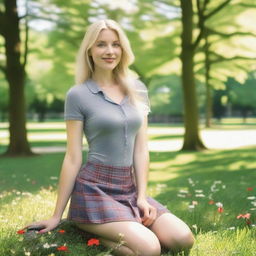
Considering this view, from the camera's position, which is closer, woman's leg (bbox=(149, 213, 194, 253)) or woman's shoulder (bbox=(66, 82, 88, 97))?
woman's leg (bbox=(149, 213, 194, 253))

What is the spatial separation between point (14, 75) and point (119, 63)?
11.9 m

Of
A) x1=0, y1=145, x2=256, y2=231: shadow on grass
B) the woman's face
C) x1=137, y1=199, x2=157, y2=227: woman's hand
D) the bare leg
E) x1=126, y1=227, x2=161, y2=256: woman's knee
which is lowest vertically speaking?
x1=0, y1=145, x2=256, y2=231: shadow on grass

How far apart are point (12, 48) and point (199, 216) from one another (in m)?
11.7

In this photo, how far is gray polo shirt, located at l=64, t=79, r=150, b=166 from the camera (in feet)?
13.0

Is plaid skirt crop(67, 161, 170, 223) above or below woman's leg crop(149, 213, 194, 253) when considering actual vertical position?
above

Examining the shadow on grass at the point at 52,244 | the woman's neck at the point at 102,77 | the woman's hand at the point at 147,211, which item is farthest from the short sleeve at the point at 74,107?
the shadow on grass at the point at 52,244

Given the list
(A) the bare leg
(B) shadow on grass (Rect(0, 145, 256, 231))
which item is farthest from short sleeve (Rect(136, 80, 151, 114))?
(B) shadow on grass (Rect(0, 145, 256, 231))

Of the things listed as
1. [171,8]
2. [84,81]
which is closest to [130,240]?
[84,81]

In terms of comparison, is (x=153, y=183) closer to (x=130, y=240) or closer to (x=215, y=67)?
(x=130, y=240)

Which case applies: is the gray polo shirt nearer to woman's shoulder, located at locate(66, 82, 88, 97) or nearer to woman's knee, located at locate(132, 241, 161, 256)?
woman's shoulder, located at locate(66, 82, 88, 97)

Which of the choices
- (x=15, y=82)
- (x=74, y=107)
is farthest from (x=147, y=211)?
(x=15, y=82)

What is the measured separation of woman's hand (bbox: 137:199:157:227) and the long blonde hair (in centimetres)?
84

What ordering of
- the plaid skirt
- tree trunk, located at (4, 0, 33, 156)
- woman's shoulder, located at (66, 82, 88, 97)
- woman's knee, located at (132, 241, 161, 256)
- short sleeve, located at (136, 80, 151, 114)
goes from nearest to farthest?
1. woman's knee, located at (132, 241, 161, 256)
2. the plaid skirt
3. woman's shoulder, located at (66, 82, 88, 97)
4. short sleeve, located at (136, 80, 151, 114)
5. tree trunk, located at (4, 0, 33, 156)

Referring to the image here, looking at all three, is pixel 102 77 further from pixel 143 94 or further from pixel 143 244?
pixel 143 244
